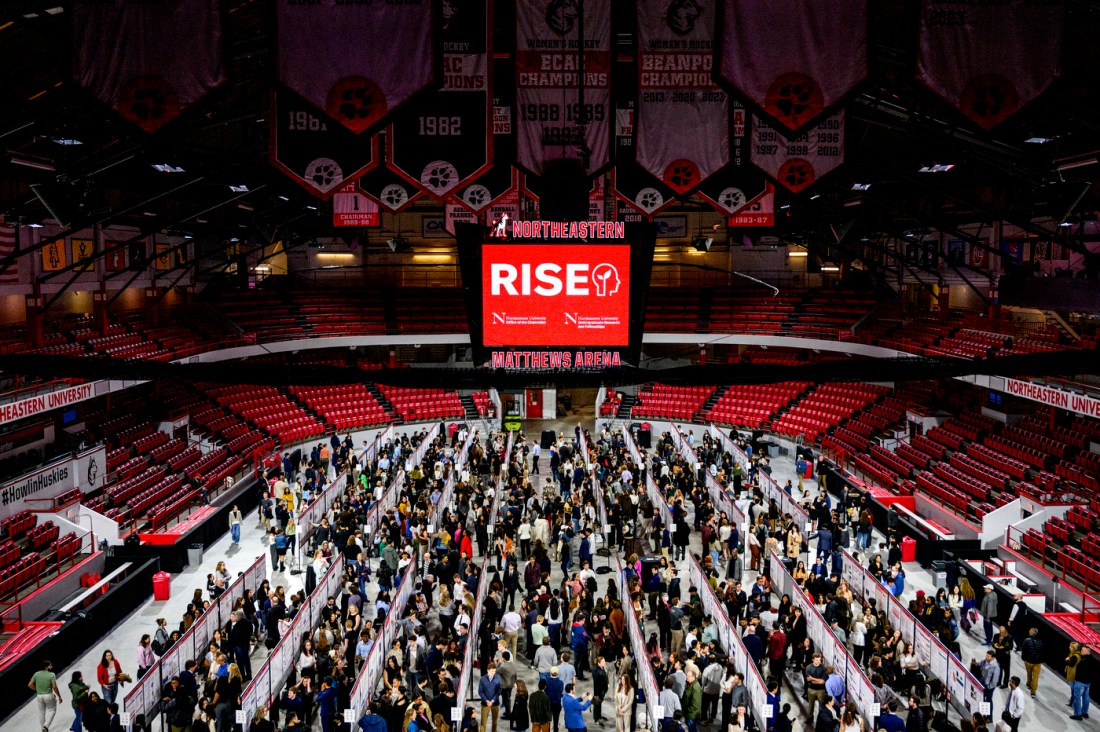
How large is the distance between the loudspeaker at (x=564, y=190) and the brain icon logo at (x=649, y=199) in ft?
7.90

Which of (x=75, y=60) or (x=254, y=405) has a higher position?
(x=75, y=60)

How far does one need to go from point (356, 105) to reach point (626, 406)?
2777 centimetres

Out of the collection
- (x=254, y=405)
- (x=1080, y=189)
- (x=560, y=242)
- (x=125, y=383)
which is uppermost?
(x=1080, y=189)

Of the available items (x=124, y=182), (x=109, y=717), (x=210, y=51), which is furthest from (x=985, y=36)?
(x=124, y=182)

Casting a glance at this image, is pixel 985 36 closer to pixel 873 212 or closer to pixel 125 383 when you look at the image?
pixel 873 212

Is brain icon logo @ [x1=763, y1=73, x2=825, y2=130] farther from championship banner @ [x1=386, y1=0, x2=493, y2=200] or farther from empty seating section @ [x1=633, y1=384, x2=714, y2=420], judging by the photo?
empty seating section @ [x1=633, y1=384, x2=714, y2=420]

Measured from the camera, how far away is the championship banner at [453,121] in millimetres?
9750

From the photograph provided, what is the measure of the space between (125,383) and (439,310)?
674 inches

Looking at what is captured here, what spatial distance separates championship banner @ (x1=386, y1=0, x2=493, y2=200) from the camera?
9750 millimetres

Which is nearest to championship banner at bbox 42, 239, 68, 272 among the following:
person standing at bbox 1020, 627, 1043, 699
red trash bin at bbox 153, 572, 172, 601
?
red trash bin at bbox 153, 572, 172, 601

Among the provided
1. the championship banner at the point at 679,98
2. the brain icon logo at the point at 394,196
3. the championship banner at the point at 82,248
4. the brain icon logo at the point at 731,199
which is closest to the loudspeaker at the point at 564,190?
the championship banner at the point at 679,98

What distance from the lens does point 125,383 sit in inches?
917

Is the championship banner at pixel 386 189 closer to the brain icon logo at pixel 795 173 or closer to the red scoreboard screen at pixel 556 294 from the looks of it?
the red scoreboard screen at pixel 556 294

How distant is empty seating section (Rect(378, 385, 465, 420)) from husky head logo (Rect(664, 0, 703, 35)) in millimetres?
25956
